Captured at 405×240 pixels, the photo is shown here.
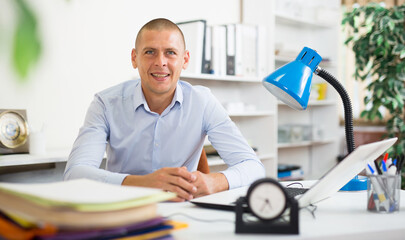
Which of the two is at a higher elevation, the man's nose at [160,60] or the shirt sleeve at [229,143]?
the man's nose at [160,60]

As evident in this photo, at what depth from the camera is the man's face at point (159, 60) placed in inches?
70.8

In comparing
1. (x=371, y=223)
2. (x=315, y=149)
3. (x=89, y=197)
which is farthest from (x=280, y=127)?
(x=89, y=197)

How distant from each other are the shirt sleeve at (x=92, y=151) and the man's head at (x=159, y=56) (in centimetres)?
23

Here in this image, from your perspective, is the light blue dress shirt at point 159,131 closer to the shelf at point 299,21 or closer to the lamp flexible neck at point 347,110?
the lamp flexible neck at point 347,110

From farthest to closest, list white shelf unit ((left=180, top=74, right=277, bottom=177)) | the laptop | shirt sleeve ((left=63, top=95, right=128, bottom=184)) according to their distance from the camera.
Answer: white shelf unit ((left=180, top=74, right=277, bottom=177)), shirt sleeve ((left=63, top=95, right=128, bottom=184)), the laptop

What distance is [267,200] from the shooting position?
2.88ft

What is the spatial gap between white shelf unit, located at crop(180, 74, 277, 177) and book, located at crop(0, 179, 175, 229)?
255cm

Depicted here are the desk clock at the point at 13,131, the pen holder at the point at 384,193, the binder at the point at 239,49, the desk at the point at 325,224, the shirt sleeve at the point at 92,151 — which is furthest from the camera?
the binder at the point at 239,49

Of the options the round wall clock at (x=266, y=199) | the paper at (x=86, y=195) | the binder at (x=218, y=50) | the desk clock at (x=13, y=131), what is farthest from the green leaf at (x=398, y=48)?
the paper at (x=86, y=195)

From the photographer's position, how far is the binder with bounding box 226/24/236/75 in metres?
3.03

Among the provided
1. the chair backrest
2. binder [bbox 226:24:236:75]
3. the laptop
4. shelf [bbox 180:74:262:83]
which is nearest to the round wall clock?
the laptop

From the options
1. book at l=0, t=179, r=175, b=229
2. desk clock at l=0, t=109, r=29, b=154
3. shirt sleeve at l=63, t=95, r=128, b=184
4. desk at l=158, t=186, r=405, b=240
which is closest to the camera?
book at l=0, t=179, r=175, b=229

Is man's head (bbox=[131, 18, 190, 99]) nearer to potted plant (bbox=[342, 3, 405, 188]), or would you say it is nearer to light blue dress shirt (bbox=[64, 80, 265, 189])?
light blue dress shirt (bbox=[64, 80, 265, 189])

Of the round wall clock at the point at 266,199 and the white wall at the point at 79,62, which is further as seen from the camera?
the white wall at the point at 79,62
